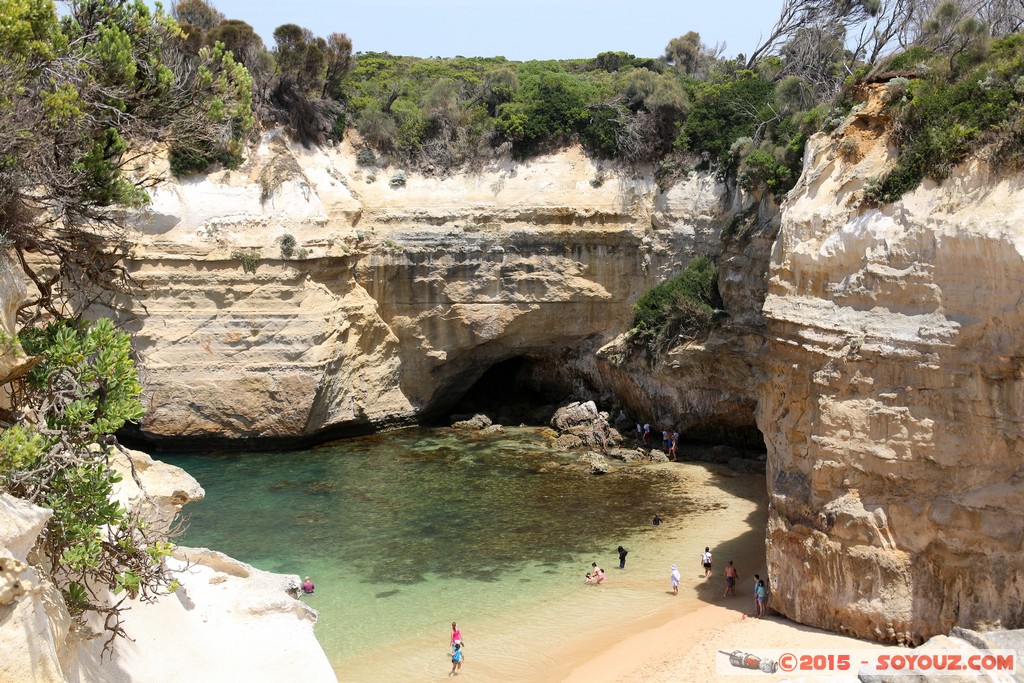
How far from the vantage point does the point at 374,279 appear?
29.9 m

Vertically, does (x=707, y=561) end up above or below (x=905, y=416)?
below

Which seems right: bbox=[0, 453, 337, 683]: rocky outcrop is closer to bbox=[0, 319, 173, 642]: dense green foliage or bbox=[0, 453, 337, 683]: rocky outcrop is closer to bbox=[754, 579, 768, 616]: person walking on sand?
bbox=[0, 319, 173, 642]: dense green foliage

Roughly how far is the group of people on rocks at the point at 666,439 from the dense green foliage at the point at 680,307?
262 cm

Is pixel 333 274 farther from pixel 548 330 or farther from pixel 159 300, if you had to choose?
pixel 548 330

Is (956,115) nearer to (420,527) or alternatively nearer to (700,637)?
(700,637)

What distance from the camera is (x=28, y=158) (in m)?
9.18

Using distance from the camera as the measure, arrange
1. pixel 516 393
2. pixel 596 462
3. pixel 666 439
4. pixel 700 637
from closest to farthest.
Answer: pixel 700 637
pixel 596 462
pixel 666 439
pixel 516 393

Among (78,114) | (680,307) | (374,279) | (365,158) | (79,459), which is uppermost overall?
(365,158)

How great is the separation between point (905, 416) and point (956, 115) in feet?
16.7

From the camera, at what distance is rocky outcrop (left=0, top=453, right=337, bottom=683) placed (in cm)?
708

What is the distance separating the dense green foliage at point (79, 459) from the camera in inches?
324

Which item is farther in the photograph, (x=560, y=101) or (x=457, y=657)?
(x=560, y=101)

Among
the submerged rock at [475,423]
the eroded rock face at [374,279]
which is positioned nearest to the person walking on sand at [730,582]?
the eroded rock face at [374,279]

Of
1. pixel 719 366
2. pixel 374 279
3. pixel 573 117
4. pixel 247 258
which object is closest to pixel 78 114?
pixel 247 258
